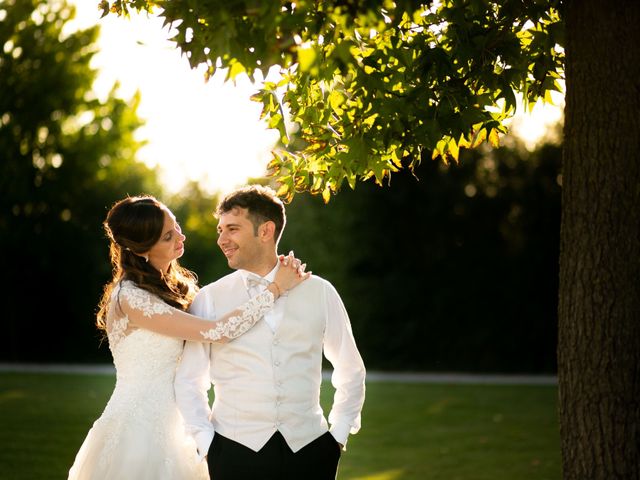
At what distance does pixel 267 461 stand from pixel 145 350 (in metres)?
1.04

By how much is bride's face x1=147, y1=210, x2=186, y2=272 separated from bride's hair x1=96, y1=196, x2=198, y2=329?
0.10 ft

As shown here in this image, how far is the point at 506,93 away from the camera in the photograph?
490cm

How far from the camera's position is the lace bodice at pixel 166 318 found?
15.2 ft

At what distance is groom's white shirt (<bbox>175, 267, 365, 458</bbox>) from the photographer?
451cm

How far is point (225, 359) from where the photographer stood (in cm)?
466

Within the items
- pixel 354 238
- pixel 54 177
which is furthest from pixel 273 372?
pixel 54 177

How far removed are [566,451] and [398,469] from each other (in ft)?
18.9

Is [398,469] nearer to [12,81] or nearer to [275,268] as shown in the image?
[275,268]

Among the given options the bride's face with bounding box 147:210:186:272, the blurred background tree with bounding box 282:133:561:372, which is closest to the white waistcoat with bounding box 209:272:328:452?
the bride's face with bounding box 147:210:186:272

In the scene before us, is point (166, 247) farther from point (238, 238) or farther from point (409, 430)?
point (409, 430)

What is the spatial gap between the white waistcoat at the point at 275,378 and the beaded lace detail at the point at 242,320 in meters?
0.05

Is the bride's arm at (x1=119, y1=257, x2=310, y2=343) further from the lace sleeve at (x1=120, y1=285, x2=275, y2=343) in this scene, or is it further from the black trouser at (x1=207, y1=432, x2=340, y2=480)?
the black trouser at (x1=207, y1=432, x2=340, y2=480)

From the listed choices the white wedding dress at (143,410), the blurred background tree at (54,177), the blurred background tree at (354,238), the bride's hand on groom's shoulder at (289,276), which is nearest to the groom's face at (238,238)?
the bride's hand on groom's shoulder at (289,276)

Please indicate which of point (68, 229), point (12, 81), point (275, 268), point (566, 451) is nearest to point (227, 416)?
point (275, 268)
